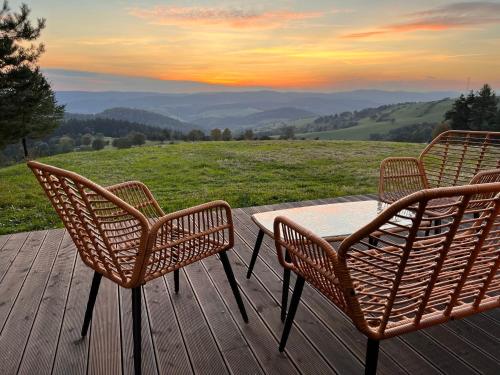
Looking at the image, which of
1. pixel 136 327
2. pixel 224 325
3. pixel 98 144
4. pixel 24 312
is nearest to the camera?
pixel 136 327

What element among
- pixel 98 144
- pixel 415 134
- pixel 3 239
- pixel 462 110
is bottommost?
pixel 98 144

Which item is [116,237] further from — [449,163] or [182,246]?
[449,163]

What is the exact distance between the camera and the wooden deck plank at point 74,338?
5.68 feet

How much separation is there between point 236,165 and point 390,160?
530 cm

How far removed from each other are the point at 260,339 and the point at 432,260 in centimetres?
110

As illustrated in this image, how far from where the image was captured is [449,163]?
11.7ft

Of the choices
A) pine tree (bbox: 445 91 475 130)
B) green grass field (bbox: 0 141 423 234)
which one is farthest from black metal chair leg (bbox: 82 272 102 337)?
pine tree (bbox: 445 91 475 130)

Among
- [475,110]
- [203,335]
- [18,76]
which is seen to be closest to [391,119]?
[475,110]

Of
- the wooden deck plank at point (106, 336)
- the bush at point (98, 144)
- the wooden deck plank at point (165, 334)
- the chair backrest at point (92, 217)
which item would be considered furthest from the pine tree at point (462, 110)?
the bush at point (98, 144)

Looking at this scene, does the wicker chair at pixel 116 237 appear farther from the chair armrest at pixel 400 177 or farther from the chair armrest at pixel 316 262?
the chair armrest at pixel 400 177

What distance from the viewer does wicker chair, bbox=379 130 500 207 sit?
10.5 ft

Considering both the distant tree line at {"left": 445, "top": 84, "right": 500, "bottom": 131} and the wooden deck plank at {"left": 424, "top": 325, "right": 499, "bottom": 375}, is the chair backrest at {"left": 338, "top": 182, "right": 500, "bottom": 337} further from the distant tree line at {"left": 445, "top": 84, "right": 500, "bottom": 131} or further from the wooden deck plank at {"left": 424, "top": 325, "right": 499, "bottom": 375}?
the distant tree line at {"left": 445, "top": 84, "right": 500, "bottom": 131}

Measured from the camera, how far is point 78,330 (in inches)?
79.2

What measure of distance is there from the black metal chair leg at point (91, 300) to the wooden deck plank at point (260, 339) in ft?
2.49
